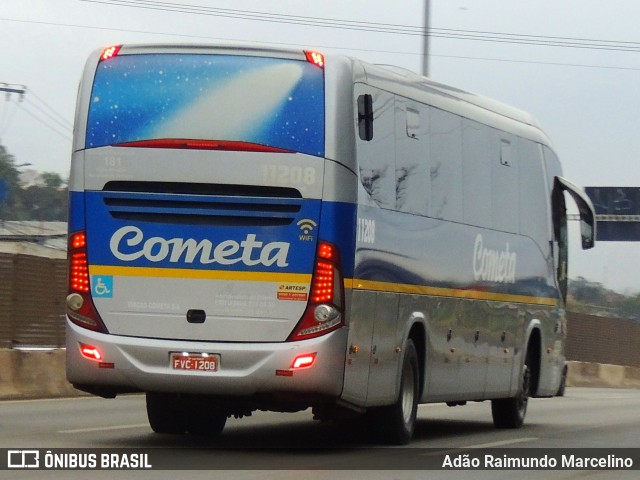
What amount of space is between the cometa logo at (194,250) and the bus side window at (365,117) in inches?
50.9

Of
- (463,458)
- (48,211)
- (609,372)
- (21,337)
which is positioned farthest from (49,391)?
(48,211)

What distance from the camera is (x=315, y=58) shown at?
13211 mm

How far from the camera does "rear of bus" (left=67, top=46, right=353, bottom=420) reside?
12805mm

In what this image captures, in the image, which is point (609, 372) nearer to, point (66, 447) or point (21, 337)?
point (21, 337)

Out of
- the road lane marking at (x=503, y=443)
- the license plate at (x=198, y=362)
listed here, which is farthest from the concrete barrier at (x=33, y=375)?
the license plate at (x=198, y=362)

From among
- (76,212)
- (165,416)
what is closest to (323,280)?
(76,212)

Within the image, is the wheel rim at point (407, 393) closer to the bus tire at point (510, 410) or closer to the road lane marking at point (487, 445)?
the road lane marking at point (487, 445)

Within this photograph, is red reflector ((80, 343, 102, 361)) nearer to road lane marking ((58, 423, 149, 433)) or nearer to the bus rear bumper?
the bus rear bumper

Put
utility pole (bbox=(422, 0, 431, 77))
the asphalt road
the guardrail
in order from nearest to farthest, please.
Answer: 1. the asphalt road
2. the guardrail
3. utility pole (bbox=(422, 0, 431, 77))

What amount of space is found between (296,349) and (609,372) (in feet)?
107

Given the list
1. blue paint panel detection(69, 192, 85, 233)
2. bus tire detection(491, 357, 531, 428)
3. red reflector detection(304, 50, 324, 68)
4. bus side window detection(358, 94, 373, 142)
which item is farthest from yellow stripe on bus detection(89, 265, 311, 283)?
bus tire detection(491, 357, 531, 428)

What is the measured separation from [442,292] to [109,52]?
4.39 m

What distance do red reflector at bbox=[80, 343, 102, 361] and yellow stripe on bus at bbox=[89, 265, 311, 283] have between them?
2.10 ft

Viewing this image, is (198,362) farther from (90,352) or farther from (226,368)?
(90,352)
